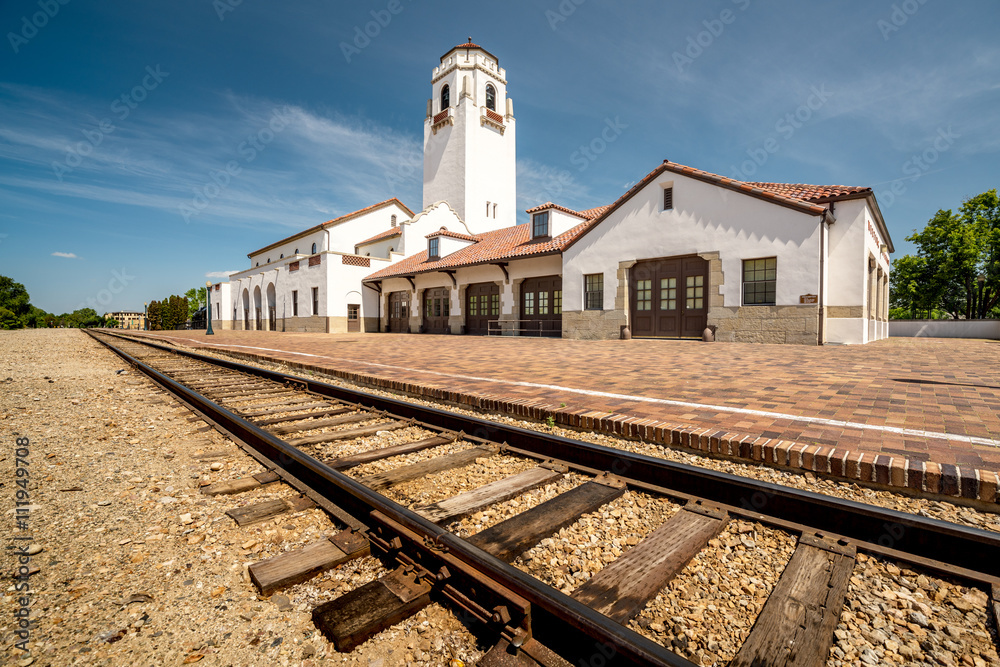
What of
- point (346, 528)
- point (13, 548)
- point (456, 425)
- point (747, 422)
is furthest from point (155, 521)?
point (747, 422)

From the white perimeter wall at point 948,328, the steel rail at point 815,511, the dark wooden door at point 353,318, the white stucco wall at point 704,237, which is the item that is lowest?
the steel rail at point 815,511

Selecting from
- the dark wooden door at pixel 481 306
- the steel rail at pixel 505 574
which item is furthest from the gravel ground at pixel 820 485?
the dark wooden door at pixel 481 306

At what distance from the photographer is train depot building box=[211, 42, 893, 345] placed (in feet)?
44.6

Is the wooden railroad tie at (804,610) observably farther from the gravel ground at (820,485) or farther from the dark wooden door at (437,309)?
the dark wooden door at (437,309)

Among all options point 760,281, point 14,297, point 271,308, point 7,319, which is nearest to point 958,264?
point 760,281

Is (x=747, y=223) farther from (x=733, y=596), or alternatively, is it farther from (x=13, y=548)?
(x=13, y=548)

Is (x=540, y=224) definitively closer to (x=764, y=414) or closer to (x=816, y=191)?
(x=816, y=191)

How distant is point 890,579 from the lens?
183cm

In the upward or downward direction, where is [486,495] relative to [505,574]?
downward

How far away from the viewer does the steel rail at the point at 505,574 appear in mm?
1232

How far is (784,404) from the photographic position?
4.60 meters

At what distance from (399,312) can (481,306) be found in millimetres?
8410

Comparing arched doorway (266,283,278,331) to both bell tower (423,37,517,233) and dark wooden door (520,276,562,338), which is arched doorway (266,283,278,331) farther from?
dark wooden door (520,276,562,338)

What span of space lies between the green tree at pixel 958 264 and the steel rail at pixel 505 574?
1778 inches
